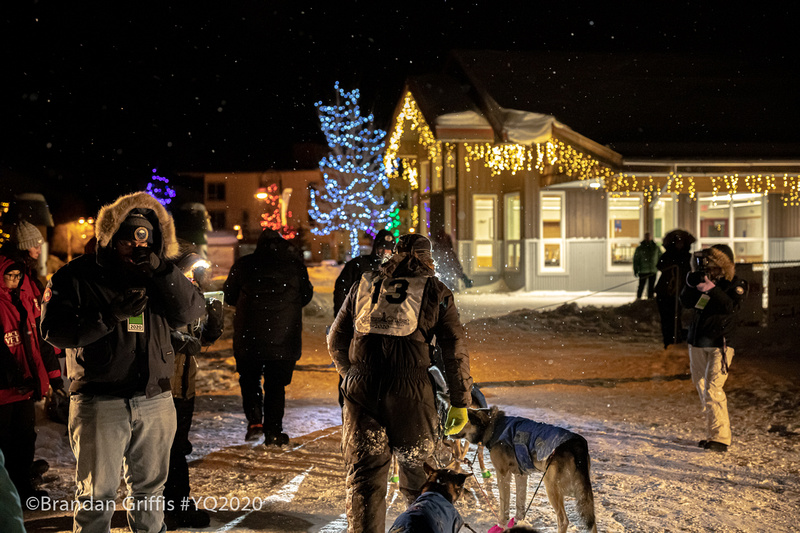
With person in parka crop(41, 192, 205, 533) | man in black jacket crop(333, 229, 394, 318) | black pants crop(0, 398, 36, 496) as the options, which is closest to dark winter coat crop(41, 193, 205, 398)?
person in parka crop(41, 192, 205, 533)

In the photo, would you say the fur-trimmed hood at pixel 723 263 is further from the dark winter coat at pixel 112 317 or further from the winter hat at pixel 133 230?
the winter hat at pixel 133 230

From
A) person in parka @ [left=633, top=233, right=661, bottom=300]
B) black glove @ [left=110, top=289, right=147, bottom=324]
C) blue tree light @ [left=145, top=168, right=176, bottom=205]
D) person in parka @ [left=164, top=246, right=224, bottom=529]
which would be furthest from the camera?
blue tree light @ [left=145, top=168, right=176, bottom=205]

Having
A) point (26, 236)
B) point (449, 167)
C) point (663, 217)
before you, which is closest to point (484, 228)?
point (449, 167)

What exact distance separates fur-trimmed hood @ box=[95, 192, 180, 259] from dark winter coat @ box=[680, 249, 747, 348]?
194 inches

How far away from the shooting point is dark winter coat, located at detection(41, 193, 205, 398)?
3.35m

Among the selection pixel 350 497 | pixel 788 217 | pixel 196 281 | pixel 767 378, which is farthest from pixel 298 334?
pixel 788 217

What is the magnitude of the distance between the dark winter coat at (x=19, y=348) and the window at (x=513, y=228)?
18.3 m

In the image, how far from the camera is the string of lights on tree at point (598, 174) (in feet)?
57.0

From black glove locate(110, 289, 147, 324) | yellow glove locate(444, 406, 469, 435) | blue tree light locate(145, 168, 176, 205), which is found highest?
blue tree light locate(145, 168, 176, 205)

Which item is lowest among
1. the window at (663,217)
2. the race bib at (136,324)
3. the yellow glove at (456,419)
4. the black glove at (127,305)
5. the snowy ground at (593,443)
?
the snowy ground at (593,443)

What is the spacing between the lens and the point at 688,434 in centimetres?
703

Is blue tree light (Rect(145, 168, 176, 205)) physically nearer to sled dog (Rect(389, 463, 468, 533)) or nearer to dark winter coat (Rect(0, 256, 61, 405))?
dark winter coat (Rect(0, 256, 61, 405))

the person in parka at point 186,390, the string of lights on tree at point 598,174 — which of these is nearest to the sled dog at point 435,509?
the person in parka at point 186,390

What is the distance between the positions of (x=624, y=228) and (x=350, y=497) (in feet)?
65.2
